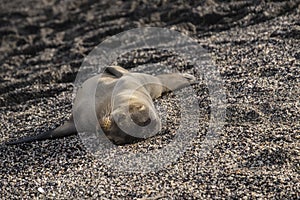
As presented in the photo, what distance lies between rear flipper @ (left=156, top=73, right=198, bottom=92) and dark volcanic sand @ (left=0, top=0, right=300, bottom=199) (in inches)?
10.4

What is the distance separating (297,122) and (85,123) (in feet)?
5.57

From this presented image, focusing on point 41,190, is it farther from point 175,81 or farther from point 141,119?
point 175,81

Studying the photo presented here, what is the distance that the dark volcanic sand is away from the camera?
12.5 feet

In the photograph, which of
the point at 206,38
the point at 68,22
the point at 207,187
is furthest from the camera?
the point at 68,22

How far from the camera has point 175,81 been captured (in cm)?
539

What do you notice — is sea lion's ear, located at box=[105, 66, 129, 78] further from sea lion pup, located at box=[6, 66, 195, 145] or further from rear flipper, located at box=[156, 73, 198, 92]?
rear flipper, located at box=[156, 73, 198, 92]

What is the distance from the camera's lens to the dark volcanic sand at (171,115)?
12.5 feet

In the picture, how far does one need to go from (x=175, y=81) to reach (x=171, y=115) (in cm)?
68

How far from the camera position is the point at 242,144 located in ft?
13.6

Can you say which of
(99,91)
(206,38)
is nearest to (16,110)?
(99,91)

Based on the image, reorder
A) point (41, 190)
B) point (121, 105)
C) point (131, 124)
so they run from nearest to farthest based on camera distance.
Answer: point (41, 190), point (131, 124), point (121, 105)

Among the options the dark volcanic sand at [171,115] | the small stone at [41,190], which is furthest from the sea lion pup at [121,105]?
the small stone at [41,190]

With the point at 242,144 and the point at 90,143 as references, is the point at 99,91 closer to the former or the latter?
the point at 90,143

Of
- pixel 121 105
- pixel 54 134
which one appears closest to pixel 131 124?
pixel 121 105
